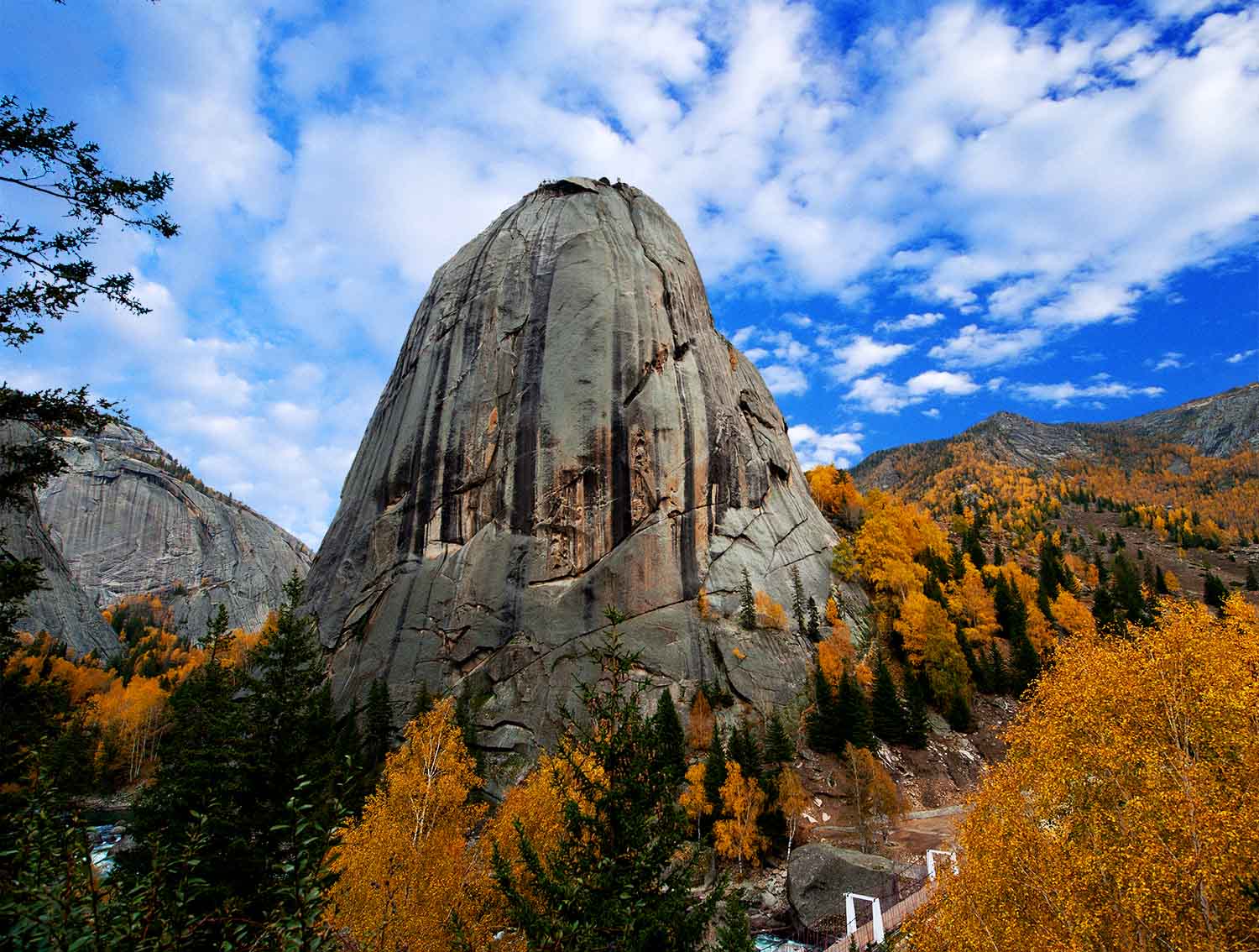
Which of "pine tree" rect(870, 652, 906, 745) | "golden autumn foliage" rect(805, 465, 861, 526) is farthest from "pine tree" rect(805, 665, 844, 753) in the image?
"golden autumn foliage" rect(805, 465, 861, 526)

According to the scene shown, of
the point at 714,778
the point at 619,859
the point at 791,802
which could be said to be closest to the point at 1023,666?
the point at 791,802

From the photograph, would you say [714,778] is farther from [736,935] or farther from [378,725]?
[736,935]

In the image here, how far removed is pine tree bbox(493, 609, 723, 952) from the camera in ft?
29.1

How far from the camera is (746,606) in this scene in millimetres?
46094

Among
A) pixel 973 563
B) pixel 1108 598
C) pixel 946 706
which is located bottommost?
pixel 946 706

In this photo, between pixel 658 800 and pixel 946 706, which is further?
pixel 946 706

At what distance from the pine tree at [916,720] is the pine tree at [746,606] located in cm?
1176

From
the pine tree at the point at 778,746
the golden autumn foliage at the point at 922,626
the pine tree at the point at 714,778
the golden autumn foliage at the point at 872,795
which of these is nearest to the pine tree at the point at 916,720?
the golden autumn foliage at the point at 922,626

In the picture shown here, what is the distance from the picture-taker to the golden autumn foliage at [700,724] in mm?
38844

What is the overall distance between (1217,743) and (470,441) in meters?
46.7

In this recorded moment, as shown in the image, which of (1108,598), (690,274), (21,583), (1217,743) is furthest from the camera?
(690,274)

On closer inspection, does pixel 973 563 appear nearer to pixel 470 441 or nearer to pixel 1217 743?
pixel 470 441

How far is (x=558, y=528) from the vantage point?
47375 millimetres

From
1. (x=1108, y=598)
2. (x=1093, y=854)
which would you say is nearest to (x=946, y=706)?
(x=1108, y=598)
